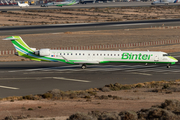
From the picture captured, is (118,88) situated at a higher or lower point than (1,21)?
lower

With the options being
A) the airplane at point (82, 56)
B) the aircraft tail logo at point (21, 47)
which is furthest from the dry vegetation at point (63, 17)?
the airplane at point (82, 56)

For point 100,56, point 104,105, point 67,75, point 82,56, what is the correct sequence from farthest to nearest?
point 82,56, point 100,56, point 67,75, point 104,105

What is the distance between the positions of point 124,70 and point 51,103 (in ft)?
78.0

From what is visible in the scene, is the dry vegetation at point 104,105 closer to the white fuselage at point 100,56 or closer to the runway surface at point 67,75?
the runway surface at point 67,75

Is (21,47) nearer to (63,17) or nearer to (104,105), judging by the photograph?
(104,105)

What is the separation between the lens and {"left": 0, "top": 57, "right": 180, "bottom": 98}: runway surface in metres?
38.6

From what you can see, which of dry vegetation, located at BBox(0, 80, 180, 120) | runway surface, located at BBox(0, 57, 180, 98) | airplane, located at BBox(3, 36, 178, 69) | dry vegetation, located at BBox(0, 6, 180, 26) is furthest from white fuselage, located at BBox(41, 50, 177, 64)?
dry vegetation, located at BBox(0, 6, 180, 26)

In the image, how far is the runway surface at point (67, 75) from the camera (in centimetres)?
3862

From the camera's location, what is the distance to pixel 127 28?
10462 centimetres

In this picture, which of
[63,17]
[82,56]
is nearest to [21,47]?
[82,56]

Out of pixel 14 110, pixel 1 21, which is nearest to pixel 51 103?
pixel 14 110

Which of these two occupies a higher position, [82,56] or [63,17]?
[63,17]

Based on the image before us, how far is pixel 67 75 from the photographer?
46.7m

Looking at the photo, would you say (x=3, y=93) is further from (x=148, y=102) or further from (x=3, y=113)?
(x=148, y=102)
